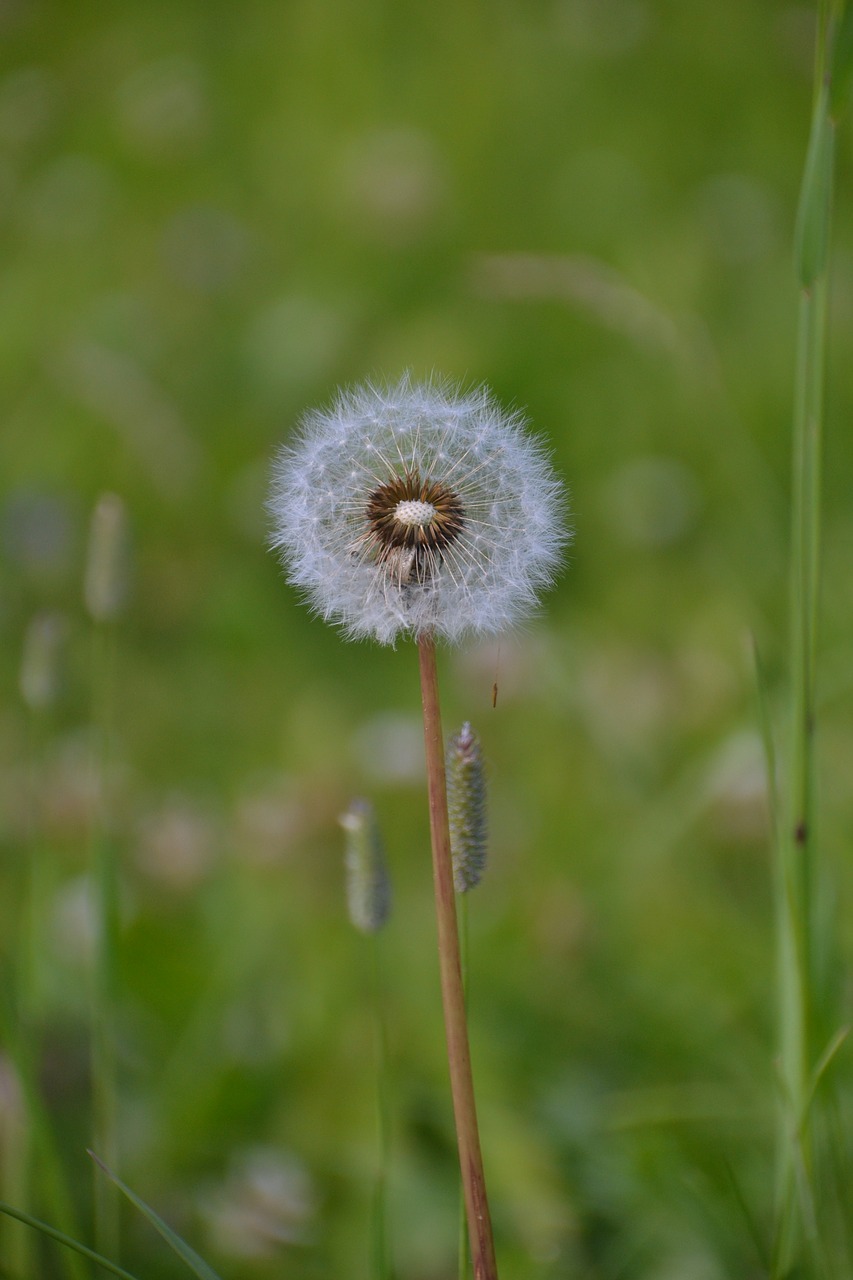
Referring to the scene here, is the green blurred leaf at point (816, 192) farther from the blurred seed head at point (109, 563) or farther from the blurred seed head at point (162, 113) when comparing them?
the blurred seed head at point (162, 113)

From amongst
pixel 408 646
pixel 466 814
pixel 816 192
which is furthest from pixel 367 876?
pixel 408 646

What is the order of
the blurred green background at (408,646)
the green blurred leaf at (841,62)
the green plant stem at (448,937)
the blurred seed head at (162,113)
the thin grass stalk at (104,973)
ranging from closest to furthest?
the green plant stem at (448,937) < the green blurred leaf at (841,62) < the thin grass stalk at (104,973) < the blurred green background at (408,646) < the blurred seed head at (162,113)

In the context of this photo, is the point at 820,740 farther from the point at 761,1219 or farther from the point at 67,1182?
the point at 67,1182

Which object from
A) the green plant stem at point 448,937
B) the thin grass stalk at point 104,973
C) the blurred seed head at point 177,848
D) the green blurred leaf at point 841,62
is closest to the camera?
the green plant stem at point 448,937

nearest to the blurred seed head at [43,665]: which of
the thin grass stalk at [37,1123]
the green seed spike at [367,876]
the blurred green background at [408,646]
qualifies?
the blurred green background at [408,646]

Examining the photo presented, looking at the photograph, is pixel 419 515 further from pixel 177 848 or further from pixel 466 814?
pixel 177 848

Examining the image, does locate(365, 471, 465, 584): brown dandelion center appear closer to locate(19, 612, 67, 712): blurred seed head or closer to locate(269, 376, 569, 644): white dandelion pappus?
locate(269, 376, 569, 644): white dandelion pappus

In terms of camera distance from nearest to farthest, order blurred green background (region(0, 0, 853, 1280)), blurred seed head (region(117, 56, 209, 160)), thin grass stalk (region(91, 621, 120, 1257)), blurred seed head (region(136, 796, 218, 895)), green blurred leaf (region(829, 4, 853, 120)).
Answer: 1. green blurred leaf (region(829, 4, 853, 120))
2. thin grass stalk (region(91, 621, 120, 1257))
3. blurred green background (region(0, 0, 853, 1280))
4. blurred seed head (region(136, 796, 218, 895))
5. blurred seed head (region(117, 56, 209, 160))

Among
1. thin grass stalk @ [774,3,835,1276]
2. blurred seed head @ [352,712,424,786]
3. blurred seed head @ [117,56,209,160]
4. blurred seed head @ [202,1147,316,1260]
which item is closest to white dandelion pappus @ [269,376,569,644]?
thin grass stalk @ [774,3,835,1276]
